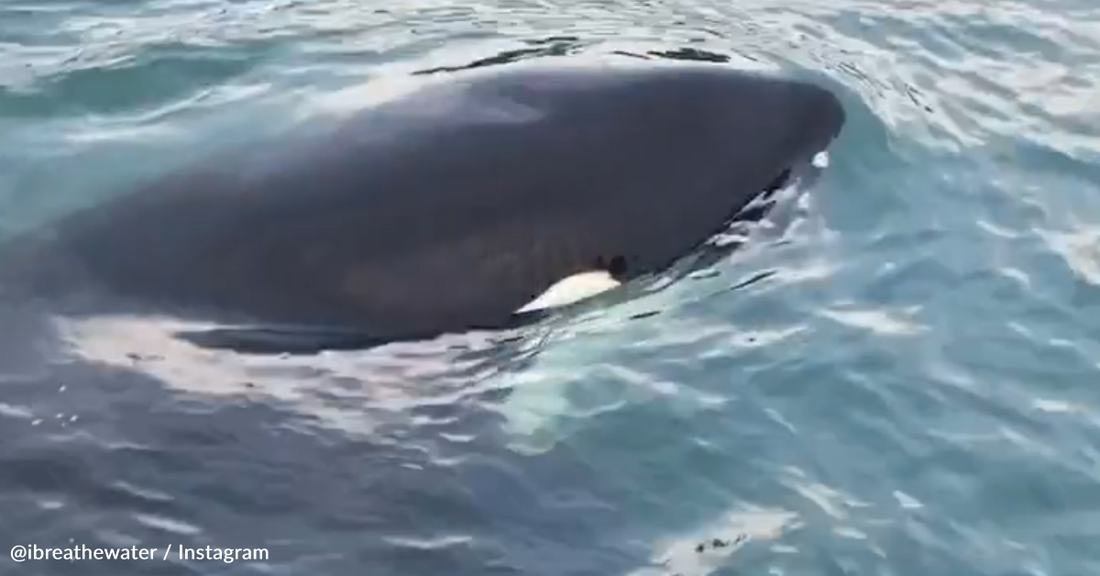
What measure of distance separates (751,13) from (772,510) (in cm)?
640

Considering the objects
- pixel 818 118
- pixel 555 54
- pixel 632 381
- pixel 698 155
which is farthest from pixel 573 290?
pixel 555 54

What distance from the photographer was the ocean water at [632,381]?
23.1 feet

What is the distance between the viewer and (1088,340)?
948 centimetres

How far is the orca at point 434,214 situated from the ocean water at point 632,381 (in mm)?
225

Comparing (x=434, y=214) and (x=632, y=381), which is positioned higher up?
(x=434, y=214)

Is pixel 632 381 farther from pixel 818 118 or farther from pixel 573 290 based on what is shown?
pixel 818 118

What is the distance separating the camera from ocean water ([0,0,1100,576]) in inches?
277

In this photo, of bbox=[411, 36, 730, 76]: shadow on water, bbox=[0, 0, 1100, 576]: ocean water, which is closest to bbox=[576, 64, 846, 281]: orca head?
bbox=[0, 0, 1100, 576]: ocean water

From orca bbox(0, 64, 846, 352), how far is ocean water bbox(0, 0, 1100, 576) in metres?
0.23

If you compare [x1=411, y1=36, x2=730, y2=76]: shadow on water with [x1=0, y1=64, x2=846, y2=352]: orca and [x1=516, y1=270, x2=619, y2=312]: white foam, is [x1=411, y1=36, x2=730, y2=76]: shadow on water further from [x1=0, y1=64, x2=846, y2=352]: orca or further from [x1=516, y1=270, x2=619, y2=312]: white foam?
[x1=516, y1=270, x2=619, y2=312]: white foam

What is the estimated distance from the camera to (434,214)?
8.26 metres

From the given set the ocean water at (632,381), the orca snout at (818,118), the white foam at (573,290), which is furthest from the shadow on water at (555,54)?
the white foam at (573,290)

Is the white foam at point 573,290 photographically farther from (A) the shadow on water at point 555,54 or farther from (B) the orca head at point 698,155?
(A) the shadow on water at point 555,54

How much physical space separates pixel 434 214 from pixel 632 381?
1.32 metres
